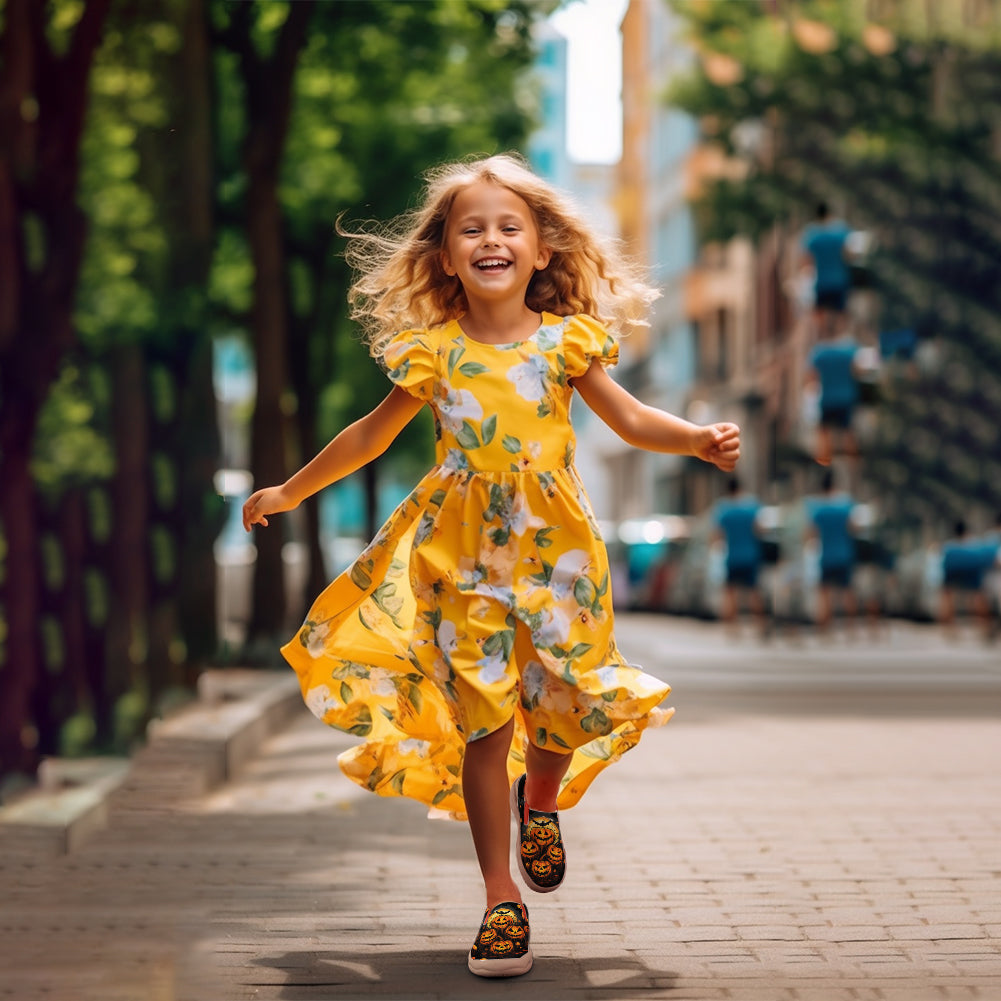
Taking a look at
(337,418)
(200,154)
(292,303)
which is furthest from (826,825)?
(337,418)

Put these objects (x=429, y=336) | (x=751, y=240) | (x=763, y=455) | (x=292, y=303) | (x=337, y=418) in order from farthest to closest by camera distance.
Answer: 1. (x=763, y=455)
2. (x=337, y=418)
3. (x=751, y=240)
4. (x=292, y=303)
5. (x=429, y=336)

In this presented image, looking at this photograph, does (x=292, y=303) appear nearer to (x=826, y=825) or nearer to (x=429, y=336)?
(x=826, y=825)

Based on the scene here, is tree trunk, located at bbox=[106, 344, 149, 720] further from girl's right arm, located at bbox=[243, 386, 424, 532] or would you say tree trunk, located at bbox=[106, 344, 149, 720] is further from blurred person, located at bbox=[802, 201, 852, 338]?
blurred person, located at bbox=[802, 201, 852, 338]

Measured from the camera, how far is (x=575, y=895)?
6.23 metres

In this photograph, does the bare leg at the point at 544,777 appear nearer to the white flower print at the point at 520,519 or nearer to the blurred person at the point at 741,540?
the white flower print at the point at 520,519

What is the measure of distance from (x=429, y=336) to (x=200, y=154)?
912cm

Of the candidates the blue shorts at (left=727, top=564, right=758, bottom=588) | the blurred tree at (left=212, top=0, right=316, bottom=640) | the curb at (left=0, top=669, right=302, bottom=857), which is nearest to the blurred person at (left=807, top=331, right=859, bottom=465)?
the blue shorts at (left=727, top=564, right=758, bottom=588)

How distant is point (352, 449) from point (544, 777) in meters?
0.96

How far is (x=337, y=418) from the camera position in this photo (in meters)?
36.8

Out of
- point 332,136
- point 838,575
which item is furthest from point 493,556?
point 332,136

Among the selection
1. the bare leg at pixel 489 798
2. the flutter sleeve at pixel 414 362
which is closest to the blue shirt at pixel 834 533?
the flutter sleeve at pixel 414 362

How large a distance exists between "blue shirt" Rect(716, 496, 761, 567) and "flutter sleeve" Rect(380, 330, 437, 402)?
1671 centimetres

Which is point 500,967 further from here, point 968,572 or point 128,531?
point 968,572

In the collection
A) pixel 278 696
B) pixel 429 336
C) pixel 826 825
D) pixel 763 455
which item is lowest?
pixel 763 455
